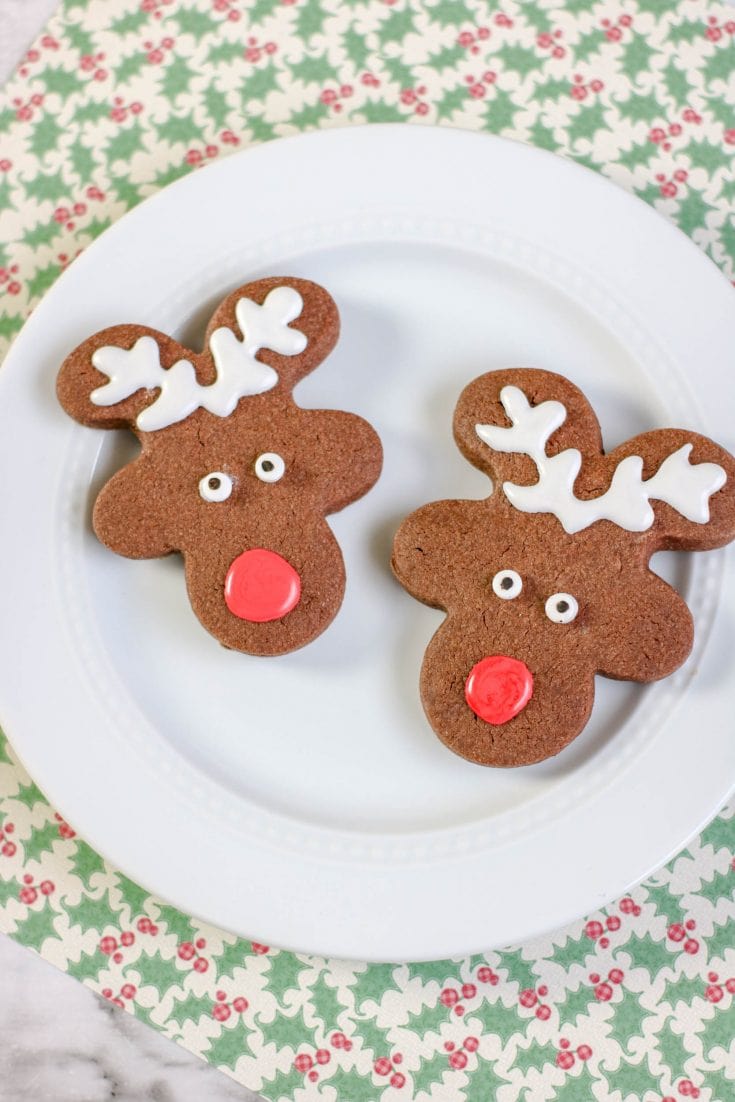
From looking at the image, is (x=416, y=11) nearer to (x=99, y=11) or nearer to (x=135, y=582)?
(x=99, y=11)

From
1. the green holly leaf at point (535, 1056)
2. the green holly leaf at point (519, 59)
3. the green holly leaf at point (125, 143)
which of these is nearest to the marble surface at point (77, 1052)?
the green holly leaf at point (535, 1056)

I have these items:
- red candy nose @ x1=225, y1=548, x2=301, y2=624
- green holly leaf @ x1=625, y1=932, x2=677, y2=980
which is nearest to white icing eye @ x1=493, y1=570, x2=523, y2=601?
red candy nose @ x1=225, y1=548, x2=301, y2=624

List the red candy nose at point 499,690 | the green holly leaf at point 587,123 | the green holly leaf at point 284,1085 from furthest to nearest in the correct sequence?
the green holly leaf at point 587,123 < the green holly leaf at point 284,1085 < the red candy nose at point 499,690

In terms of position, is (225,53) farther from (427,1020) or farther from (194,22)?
(427,1020)

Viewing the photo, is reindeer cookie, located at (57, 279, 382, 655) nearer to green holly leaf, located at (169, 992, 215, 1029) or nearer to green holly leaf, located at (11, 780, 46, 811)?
green holly leaf, located at (11, 780, 46, 811)

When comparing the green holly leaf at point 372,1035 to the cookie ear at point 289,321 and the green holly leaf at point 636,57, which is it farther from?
the green holly leaf at point 636,57

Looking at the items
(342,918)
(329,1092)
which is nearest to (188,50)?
(342,918)

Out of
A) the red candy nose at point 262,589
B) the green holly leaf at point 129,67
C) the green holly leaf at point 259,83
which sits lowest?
the red candy nose at point 262,589
